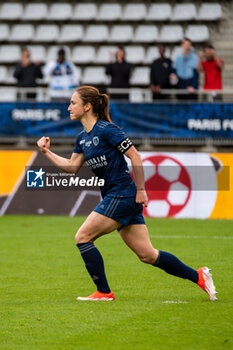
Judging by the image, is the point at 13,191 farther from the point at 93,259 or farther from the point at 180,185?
the point at 93,259

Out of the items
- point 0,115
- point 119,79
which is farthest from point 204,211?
point 0,115

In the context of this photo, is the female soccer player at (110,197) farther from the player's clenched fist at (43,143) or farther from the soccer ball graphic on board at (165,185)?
the soccer ball graphic on board at (165,185)

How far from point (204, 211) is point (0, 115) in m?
4.75

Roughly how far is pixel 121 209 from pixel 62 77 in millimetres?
9852

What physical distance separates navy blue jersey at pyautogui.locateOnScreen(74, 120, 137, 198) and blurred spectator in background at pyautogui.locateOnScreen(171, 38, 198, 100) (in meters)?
9.13

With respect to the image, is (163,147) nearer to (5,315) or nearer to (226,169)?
(226,169)

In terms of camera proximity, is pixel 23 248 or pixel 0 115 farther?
pixel 0 115

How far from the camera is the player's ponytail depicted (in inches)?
244

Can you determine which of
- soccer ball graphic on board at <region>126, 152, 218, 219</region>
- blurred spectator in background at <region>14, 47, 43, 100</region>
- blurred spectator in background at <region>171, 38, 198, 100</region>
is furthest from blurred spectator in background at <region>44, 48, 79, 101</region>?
soccer ball graphic on board at <region>126, 152, 218, 219</region>

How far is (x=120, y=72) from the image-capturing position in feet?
50.8

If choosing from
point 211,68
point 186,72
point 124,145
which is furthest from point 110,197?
point 186,72

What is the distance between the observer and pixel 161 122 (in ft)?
48.4

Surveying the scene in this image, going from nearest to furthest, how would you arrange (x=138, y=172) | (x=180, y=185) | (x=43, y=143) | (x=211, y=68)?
(x=138, y=172), (x=43, y=143), (x=180, y=185), (x=211, y=68)

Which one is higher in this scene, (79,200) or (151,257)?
(151,257)
